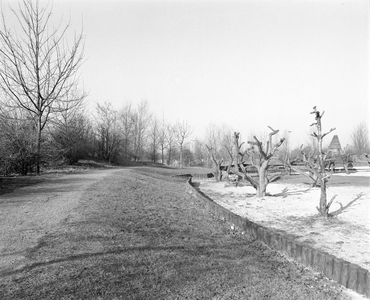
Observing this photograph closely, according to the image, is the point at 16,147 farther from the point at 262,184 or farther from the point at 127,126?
the point at 127,126

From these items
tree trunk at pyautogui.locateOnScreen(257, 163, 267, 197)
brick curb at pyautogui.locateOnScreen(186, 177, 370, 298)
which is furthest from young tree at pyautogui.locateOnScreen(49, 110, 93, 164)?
brick curb at pyautogui.locateOnScreen(186, 177, 370, 298)

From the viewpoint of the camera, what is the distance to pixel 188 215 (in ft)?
25.6

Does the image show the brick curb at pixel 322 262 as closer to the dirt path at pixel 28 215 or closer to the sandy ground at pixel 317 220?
the sandy ground at pixel 317 220

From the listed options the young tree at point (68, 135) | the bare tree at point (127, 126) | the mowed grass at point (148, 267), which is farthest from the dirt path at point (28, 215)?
the bare tree at point (127, 126)

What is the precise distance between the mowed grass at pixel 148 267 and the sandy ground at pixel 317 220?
5.24ft

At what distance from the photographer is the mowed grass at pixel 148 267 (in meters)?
3.04

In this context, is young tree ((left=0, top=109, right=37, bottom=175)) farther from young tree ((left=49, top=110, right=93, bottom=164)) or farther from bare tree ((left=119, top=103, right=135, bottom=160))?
bare tree ((left=119, top=103, right=135, bottom=160))

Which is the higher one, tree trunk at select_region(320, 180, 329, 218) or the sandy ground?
tree trunk at select_region(320, 180, 329, 218)

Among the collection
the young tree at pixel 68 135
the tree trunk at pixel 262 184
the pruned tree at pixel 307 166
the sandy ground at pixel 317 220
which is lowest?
the sandy ground at pixel 317 220

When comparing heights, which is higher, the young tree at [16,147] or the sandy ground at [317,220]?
the young tree at [16,147]

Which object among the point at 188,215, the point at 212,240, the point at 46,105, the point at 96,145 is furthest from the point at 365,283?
the point at 96,145

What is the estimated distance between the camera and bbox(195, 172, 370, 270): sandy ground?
5.62 metres

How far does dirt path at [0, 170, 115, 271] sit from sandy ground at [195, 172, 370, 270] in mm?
4979

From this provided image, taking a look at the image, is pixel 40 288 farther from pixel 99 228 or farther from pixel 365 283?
pixel 365 283
